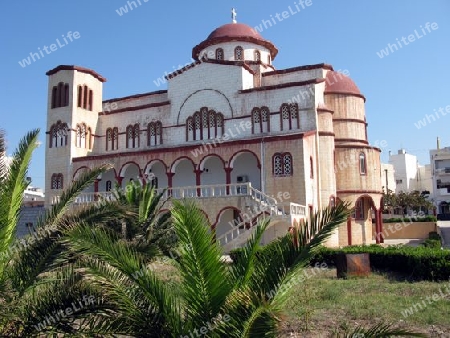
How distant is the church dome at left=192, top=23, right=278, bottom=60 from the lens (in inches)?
1136

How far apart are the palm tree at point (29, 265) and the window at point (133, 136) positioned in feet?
71.3

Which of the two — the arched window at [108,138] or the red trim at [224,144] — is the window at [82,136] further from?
the red trim at [224,144]

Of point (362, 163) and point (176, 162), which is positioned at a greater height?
point (176, 162)

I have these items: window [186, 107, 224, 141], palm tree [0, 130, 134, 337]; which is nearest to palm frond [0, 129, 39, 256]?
palm tree [0, 130, 134, 337]

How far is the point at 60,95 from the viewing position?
28359mm

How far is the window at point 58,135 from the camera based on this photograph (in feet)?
91.2

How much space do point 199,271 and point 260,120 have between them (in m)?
20.9

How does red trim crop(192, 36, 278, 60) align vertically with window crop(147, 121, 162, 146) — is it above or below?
above

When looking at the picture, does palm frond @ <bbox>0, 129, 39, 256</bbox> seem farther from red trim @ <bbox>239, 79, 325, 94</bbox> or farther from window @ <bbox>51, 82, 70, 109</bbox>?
window @ <bbox>51, 82, 70, 109</bbox>

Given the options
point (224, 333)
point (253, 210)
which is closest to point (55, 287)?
point (224, 333)

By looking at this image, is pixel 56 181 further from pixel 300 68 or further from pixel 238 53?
pixel 300 68

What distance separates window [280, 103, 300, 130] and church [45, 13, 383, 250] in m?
0.06

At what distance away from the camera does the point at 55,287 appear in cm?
578

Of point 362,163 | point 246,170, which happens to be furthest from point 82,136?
point 362,163
